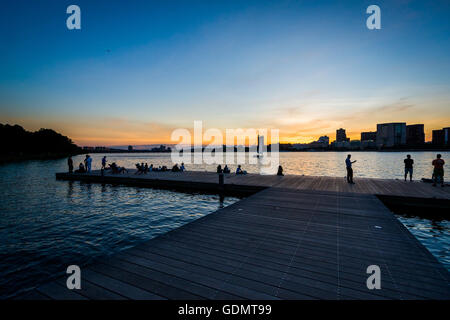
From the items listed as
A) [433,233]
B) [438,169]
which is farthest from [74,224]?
[438,169]

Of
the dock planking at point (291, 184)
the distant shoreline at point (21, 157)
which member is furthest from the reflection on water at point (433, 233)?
the distant shoreline at point (21, 157)

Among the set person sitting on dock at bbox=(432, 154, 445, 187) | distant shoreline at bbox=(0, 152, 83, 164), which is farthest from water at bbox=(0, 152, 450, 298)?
distant shoreline at bbox=(0, 152, 83, 164)

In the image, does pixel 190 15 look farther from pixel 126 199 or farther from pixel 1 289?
pixel 1 289

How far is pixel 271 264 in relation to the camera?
13.9 feet

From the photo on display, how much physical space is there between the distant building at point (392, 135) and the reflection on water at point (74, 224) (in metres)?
233

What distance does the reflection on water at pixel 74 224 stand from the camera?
637cm

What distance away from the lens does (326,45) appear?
16125 millimetres

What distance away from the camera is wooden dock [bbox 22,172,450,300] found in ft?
10.8

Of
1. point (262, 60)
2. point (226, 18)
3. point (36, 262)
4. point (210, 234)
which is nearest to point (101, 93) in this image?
point (226, 18)

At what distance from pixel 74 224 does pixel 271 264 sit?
1056cm

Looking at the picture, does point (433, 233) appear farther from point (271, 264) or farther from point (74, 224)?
point (74, 224)

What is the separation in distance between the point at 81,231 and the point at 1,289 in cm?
412

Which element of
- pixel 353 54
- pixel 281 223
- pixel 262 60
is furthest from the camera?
pixel 262 60

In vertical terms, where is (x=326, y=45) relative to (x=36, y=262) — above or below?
above
